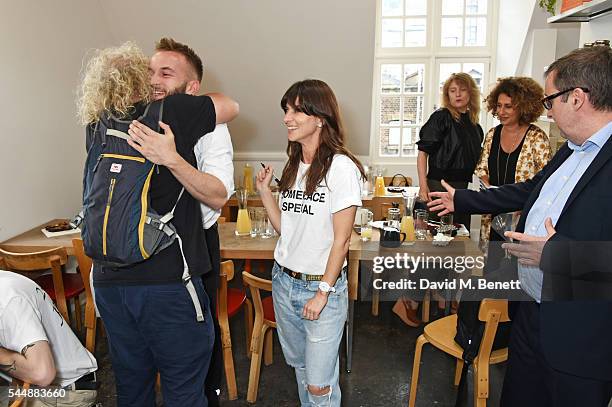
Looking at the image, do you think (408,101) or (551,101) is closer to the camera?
(551,101)

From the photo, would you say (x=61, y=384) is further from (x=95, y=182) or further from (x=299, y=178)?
(x=299, y=178)

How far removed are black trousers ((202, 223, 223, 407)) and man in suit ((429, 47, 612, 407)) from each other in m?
1.13

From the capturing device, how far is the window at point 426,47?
5.68m

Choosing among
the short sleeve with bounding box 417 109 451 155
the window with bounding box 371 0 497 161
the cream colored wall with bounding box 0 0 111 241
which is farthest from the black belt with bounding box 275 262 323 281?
the window with bounding box 371 0 497 161

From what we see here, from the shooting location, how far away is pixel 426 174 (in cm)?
379

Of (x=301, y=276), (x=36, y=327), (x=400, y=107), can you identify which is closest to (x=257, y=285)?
(x=301, y=276)

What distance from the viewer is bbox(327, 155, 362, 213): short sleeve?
171cm

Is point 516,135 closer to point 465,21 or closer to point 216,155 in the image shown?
point 216,155

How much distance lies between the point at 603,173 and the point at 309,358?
1130 mm

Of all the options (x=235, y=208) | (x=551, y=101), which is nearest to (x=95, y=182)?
(x=551, y=101)

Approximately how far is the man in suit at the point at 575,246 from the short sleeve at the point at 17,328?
1.46 m

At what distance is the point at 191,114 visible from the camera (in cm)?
145

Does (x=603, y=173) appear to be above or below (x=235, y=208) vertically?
above
